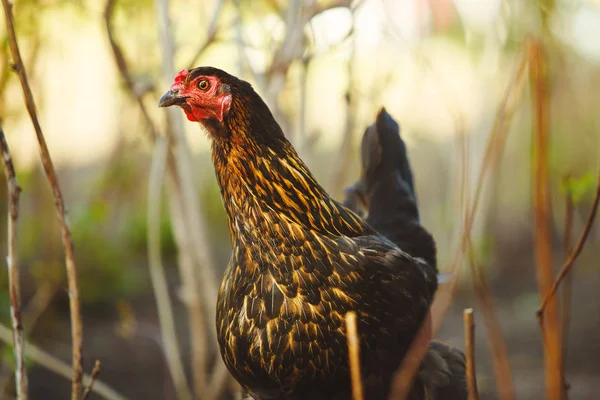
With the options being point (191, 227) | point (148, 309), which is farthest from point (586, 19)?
point (148, 309)

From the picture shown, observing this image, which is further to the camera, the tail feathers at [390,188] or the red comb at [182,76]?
the tail feathers at [390,188]

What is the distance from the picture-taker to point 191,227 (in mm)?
2891

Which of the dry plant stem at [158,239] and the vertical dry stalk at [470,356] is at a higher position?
the dry plant stem at [158,239]

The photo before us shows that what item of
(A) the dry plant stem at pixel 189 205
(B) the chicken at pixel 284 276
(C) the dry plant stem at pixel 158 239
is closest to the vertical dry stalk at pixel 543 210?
(B) the chicken at pixel 284 276

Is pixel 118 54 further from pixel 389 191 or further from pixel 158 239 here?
Answer: pixel 389 191

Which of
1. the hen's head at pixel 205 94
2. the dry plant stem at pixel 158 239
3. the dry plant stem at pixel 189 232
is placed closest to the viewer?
the hen's head at pixel 205 94

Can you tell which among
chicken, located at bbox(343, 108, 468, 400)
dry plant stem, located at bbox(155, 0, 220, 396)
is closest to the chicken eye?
dry plant stem, located at bbox(155, 0, 220, 396)

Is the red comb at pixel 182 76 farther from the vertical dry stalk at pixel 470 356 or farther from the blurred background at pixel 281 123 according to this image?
the vertical dry stalk at pixel 470 356

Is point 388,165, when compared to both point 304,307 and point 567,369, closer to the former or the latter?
point 304,307

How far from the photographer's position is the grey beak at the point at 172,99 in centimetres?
177

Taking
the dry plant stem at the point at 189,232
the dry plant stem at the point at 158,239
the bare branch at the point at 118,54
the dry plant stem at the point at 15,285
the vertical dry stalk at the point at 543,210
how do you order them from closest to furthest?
the vertical dry stalk at the point at 543,210 → the dry plant stem at the point at 15,285 → the bare branch at the point at 118,54 → the dry plant stem at the point at 158,239 → the dry plant stem at the point at 189,232

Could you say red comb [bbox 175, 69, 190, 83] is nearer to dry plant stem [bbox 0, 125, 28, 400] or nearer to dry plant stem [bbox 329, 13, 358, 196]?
dry plant stem [bbox 0, 125, 28, 400]

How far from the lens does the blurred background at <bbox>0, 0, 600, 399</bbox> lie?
2.93 m

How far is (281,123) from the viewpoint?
8.90 feet
